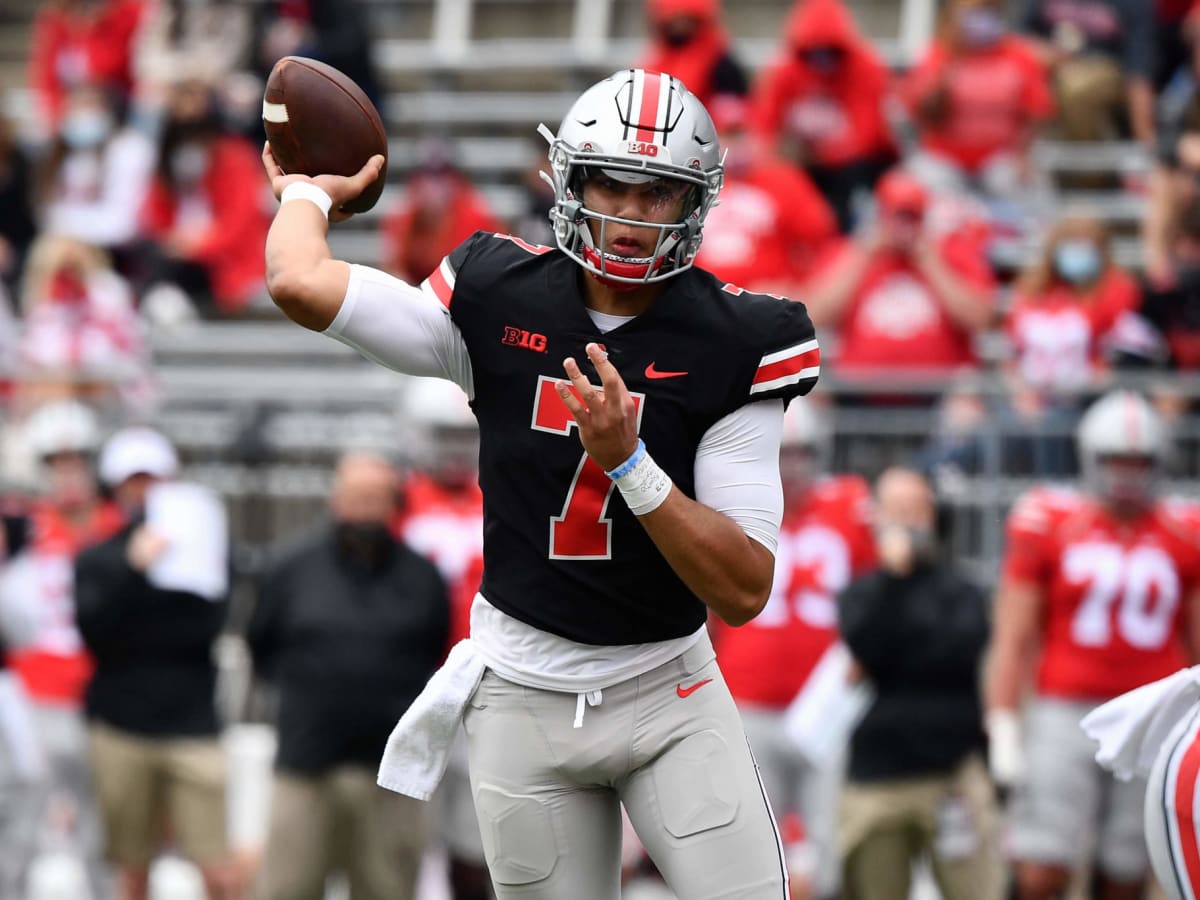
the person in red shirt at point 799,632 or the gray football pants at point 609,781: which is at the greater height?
the gray football pants at point 609,781

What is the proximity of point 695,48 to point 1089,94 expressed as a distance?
2.11 meters

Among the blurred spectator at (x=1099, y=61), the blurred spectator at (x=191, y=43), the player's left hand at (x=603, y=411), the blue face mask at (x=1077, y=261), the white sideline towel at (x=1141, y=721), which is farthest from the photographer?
the blurred spectator at (x=191, y=43)

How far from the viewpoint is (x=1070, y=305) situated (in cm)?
866

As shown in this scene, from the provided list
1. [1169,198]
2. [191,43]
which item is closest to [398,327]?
[1169,198]

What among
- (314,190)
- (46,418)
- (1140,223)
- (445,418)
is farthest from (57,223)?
(314,190)

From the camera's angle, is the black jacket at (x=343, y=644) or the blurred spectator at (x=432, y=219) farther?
the blurred spectator at (x=432, y=219)

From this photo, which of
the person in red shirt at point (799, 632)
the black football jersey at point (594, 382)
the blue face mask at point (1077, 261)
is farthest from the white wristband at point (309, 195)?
the blue face mask at point (1077, 261)

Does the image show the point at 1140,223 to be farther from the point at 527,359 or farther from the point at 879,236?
the point at 527,359

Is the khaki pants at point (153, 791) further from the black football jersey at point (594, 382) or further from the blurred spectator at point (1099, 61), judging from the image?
the blurred spectator at point (1099, 61)

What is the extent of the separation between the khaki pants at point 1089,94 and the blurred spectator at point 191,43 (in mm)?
4563

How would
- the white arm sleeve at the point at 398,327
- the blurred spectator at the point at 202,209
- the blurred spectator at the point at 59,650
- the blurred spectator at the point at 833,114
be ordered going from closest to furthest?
1. the white arm sleeve at the point at 398,327
2. the blurred spectator at the point at 59,650
3. the blurred spectator at the point at 833,114
4. the blurred spectator at the point at 202,209

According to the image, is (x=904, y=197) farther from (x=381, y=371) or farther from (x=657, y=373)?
(x=657, y=373)

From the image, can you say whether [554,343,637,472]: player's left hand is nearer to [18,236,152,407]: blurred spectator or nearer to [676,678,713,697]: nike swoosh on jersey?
[676,678,713,697]: nike swoosh on jersey

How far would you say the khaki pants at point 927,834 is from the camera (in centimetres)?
707
